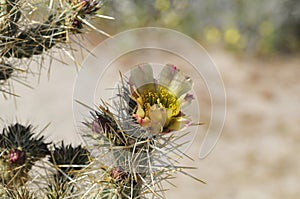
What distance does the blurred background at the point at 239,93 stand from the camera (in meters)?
4.34

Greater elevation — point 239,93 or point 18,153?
point 239,93

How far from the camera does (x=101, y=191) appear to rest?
1.24m

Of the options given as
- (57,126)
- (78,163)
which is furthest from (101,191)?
(57,126)

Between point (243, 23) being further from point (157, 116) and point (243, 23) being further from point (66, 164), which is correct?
point (157, 116)

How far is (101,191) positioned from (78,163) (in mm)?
152

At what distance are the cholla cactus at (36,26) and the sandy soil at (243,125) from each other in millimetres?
2547

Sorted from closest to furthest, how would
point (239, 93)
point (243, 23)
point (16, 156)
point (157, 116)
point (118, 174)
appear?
point (157, 116)
point (118, 174)
point (16, 156)
point (239, 93)
point (243, 23)

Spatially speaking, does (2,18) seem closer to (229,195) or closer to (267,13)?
(229,195)

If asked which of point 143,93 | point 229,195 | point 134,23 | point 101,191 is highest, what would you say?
point 134,23

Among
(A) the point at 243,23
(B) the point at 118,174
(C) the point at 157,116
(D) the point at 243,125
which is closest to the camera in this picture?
(C) the point at 157,116

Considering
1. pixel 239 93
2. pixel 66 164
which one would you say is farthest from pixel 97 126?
pixel 239 93

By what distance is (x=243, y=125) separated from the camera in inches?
192

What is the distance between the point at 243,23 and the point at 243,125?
3.23ft

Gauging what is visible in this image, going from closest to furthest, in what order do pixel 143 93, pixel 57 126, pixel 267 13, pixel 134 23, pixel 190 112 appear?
1. pixel 143 93
2. pixel 190 112
3. pixel 57 126
4. pixel 134 23
5. pixel 267 13
